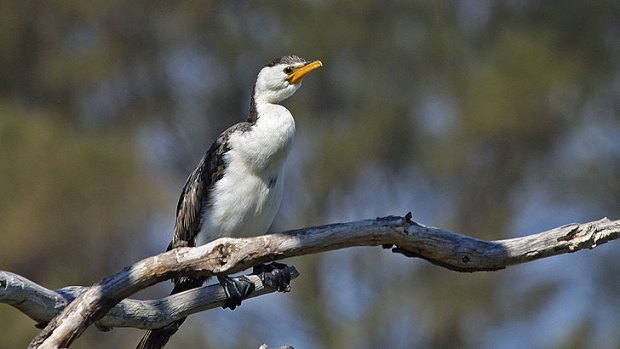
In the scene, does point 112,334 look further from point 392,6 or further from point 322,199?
point 392,6

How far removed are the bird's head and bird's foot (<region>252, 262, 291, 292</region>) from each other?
835mm

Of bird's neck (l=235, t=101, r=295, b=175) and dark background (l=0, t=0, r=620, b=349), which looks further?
dark background (l=0, t=0, r=620, b=349)

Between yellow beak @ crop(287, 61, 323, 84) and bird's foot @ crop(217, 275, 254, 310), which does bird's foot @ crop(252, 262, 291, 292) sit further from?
yellow beak @ crop(287, 61, 323, 84)

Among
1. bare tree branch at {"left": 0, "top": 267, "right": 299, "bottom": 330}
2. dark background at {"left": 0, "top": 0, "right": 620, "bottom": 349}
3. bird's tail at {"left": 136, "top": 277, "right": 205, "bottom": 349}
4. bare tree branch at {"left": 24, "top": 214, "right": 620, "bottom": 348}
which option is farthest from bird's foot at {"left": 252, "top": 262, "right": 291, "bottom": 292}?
dark background at {"left": 0, "top": 0, "right": 620, "bottom": 349}

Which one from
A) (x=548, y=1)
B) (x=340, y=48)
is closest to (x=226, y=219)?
(x=340, y=48)

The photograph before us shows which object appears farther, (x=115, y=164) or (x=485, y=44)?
(x=485, y=44)

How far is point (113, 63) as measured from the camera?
1128 cm

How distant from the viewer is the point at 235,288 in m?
4.48

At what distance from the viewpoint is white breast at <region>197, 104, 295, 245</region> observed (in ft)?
15.9

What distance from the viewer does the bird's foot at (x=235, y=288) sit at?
14.5ft

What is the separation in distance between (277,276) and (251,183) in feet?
1.45

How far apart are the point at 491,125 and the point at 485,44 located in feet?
3.99

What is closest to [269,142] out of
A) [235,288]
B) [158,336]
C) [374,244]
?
[235,288]

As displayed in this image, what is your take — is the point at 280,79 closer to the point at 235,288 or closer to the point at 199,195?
the point at 199,195
